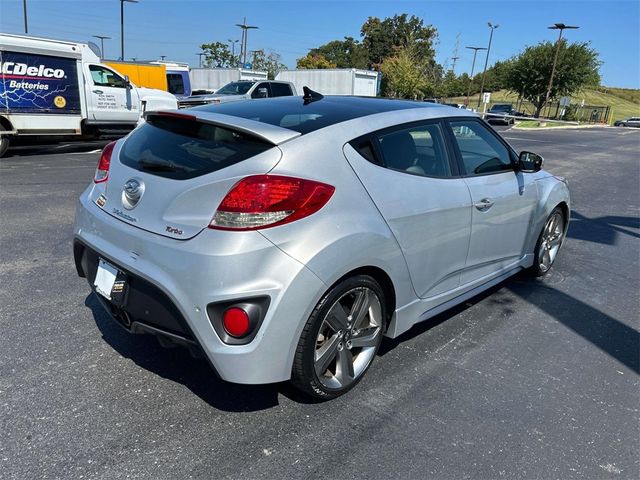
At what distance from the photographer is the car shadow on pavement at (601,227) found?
6.82 meters

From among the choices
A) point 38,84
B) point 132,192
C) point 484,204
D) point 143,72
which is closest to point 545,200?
point 484,204

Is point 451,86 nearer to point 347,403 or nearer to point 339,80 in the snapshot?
point 339,80

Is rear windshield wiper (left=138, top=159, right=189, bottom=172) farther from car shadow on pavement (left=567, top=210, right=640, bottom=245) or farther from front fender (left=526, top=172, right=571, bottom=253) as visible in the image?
car shadow on pavement (left=567, top=210, right=640, bottom=245)

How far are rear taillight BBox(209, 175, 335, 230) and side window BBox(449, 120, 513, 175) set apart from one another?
1629mm

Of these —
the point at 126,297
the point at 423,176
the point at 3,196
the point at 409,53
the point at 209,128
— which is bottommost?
the point at 3,196

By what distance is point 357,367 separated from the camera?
2.96 meters

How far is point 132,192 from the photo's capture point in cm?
265

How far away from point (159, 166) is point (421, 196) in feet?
4.90

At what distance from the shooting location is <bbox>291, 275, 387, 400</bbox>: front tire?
253 cm

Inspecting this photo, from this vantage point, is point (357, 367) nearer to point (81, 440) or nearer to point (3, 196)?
point (81, 440)

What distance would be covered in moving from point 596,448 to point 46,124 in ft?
42.4

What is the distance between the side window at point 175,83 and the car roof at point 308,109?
2384 cm

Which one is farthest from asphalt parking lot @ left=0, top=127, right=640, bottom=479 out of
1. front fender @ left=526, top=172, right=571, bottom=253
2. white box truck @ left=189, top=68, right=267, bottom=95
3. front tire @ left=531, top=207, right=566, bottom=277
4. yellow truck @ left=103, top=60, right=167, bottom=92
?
white box truck @ left=189, top=68, right=267, bottom=95

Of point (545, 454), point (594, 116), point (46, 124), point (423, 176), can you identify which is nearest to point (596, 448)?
point (545, 454)
